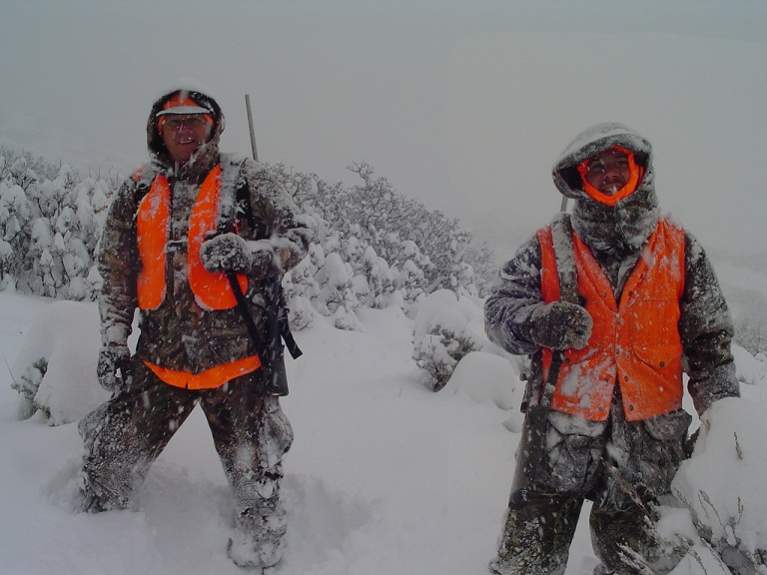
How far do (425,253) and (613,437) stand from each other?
15.1 meters

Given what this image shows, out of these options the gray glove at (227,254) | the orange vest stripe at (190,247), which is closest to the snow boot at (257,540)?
the orange vest stripe at (190,247)

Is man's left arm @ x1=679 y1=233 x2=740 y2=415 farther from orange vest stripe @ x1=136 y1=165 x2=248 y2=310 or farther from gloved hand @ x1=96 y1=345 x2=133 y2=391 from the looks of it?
gloved hand @ x1=96 y1=345 x2=133 y2=391

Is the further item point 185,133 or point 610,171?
point 185,133

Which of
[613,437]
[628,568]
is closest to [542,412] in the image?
[613,437]

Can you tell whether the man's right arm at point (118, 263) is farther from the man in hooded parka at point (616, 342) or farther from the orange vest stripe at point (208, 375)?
the man in hooded parka at point (616, 342)

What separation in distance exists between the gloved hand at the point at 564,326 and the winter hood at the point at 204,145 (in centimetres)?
162

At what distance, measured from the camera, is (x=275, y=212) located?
2562 millimetres

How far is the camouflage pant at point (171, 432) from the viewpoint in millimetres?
2543

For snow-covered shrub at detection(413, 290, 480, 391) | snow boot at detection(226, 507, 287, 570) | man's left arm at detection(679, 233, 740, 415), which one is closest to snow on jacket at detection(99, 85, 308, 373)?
snow boot at detection(226, 507, 287, 570)

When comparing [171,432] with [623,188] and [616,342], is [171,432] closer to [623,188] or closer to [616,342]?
[616,342]

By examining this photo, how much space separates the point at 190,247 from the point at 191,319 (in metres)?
0.32

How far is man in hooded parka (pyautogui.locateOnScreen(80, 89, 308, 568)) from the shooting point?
8.09 ft

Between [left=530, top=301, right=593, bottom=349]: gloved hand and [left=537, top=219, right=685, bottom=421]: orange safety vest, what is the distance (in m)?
0.13

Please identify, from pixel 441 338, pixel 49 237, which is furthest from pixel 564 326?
pixel 49 237
